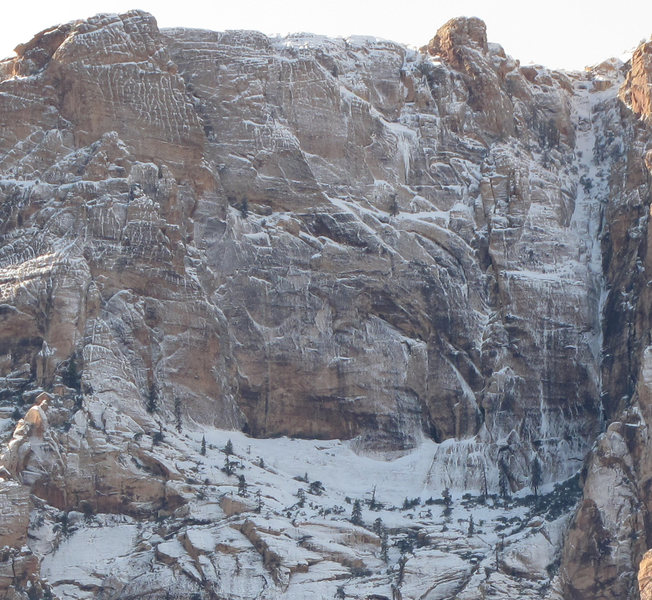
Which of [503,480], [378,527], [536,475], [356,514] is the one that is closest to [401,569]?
[378,527]

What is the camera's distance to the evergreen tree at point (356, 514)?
117438mm

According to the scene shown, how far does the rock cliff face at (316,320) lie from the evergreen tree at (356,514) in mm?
482

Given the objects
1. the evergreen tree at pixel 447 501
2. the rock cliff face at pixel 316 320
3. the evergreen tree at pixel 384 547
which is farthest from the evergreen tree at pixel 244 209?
the evergreen tree at pixel 384 547

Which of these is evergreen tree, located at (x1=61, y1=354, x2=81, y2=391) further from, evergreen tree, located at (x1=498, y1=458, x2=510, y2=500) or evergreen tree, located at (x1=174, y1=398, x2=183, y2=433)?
evergreen tree, located at (x1=498, y1=458, x2=510, y2=500)

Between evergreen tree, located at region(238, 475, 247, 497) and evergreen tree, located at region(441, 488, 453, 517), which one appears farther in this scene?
evergreen tree, located at region(441, 488, 453, 517)

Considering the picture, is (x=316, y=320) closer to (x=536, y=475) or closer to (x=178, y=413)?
(x=178, y=413)

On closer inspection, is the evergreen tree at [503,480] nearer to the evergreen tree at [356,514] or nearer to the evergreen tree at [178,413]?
the evergreen tree at [356,514]

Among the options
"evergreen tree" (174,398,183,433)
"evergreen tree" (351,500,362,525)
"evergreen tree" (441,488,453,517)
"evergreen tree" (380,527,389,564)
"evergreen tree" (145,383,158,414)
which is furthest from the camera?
"evergreen tree" (174,398,183,433)

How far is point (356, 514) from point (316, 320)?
13564 millimetres

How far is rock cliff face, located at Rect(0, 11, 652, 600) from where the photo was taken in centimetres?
11306

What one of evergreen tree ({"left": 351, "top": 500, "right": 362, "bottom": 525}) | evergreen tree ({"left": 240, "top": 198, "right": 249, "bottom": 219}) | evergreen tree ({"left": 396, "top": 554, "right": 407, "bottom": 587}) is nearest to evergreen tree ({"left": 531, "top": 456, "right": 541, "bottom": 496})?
evergreen tree ({"left": 351, "top": 500, "right": 362, "bottom": 525})

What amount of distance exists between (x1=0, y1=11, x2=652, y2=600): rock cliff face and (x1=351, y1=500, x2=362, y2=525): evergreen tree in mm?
482

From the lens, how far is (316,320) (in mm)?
128000

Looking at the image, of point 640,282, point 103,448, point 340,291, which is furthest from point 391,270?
point 103,448
